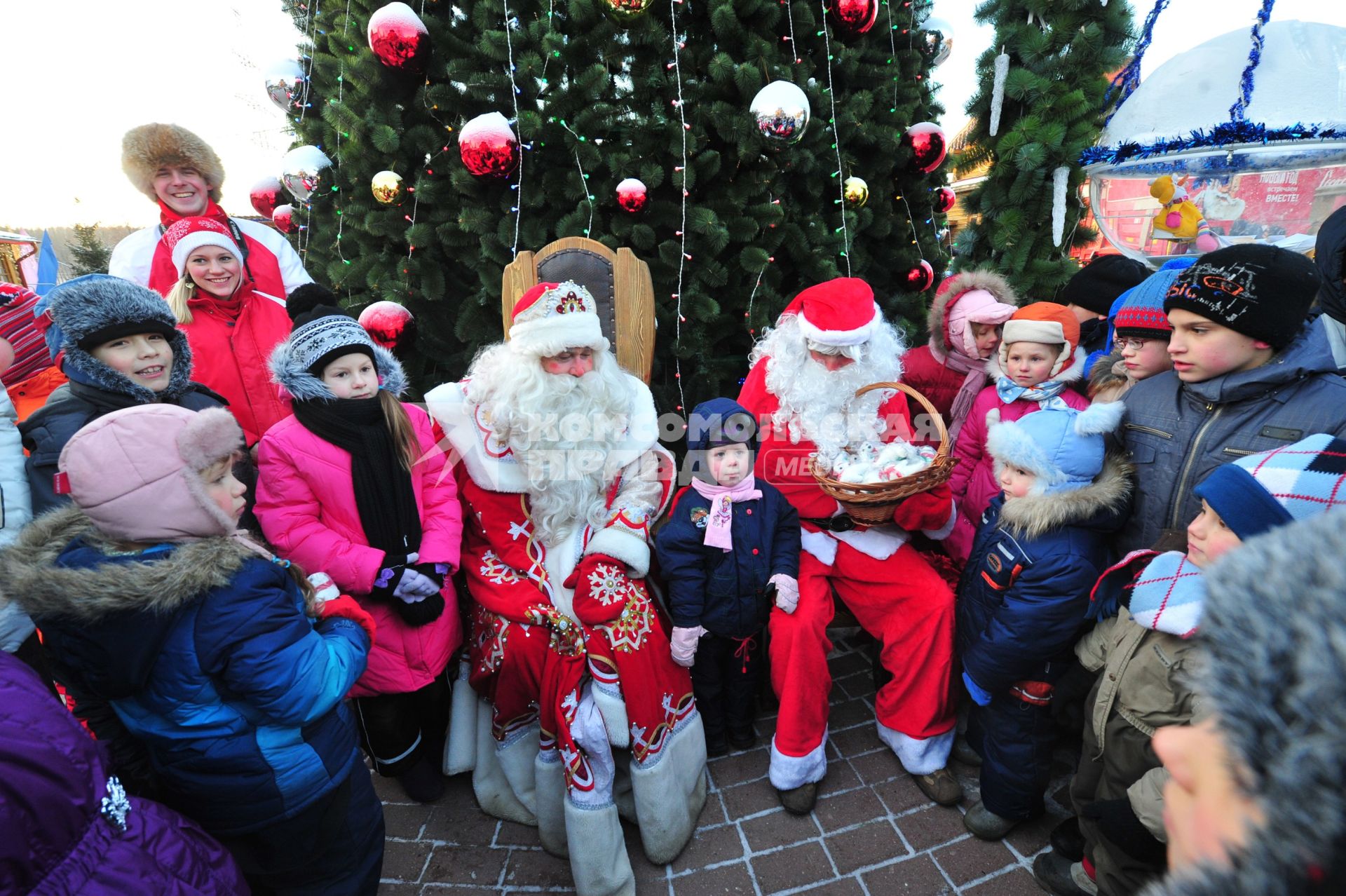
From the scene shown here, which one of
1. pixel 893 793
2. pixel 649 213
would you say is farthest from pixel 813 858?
pixel 649 213

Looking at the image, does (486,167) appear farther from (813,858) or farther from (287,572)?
(813,858)

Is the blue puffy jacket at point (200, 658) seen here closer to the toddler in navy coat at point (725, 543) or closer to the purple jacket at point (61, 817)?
the purple jacket at point (61, 817)

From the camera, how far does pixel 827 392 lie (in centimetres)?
309

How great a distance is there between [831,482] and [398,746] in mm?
2197

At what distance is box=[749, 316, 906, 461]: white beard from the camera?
10.1 feet

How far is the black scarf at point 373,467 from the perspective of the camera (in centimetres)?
227

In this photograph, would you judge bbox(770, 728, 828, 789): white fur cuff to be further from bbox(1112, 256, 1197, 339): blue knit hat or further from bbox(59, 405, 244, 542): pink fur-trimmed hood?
bbox(59, 405, 244, 542): pink fur-trimmed hood

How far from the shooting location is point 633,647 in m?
2.32

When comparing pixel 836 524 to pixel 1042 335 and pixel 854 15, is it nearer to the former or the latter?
pixel 1042 335

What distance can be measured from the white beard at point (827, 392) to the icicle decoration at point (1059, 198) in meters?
1.86

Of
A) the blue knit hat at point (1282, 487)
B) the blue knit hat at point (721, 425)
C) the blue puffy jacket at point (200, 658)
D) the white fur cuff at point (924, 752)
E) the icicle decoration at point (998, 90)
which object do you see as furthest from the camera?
the icicle decoration at point (998, 90)

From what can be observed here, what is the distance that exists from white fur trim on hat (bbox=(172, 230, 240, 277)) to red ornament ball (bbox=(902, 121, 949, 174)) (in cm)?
441

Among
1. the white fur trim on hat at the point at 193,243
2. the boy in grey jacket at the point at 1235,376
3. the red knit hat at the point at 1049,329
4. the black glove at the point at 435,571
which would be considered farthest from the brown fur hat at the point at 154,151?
the boy in grey jacket at the point at 1235,376

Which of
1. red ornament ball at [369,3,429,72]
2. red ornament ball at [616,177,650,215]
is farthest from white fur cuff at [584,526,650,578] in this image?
red ornament ball at [369,3,429,72]
